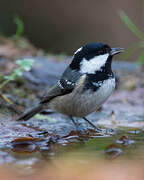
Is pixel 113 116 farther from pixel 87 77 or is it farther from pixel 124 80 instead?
pixel 124 80

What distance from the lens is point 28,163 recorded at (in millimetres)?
2656

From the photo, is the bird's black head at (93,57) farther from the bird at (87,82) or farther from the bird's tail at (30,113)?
the bird's tail at (30,113)

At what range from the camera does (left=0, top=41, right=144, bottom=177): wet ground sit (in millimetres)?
2859

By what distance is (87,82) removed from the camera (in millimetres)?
4098

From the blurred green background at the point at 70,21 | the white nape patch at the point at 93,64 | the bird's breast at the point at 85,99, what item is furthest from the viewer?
the blurred green background at the point at 70,21

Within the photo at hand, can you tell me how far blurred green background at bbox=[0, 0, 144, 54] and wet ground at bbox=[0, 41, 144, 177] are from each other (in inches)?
214

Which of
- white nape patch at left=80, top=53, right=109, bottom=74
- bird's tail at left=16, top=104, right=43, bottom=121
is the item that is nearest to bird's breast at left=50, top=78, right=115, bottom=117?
white nape patch at left=80, top=53, right=109, bottom=74

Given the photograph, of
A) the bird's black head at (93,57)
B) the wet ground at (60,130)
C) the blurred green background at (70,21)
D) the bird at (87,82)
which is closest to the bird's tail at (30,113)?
the wet ground at (60,130)

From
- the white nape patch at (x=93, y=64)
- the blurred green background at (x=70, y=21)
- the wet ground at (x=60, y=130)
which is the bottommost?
the wet ground at (x=60, y=130)

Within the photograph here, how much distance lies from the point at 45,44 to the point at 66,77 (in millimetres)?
8171

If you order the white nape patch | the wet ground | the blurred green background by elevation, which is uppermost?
the blurred green background

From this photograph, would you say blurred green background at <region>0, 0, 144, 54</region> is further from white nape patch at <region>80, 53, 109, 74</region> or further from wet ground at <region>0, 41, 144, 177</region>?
white nape patch at <region>80, 53, 109, 74</region>

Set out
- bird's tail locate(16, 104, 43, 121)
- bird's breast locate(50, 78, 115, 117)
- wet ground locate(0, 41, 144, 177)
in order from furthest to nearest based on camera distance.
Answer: bird's tail locate(16, 104, 43, 121) < bird's breast locate(50, 78, 115, 117) < wet ground locate(0, 41, 144, 177)

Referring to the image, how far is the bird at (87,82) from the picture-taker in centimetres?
407
